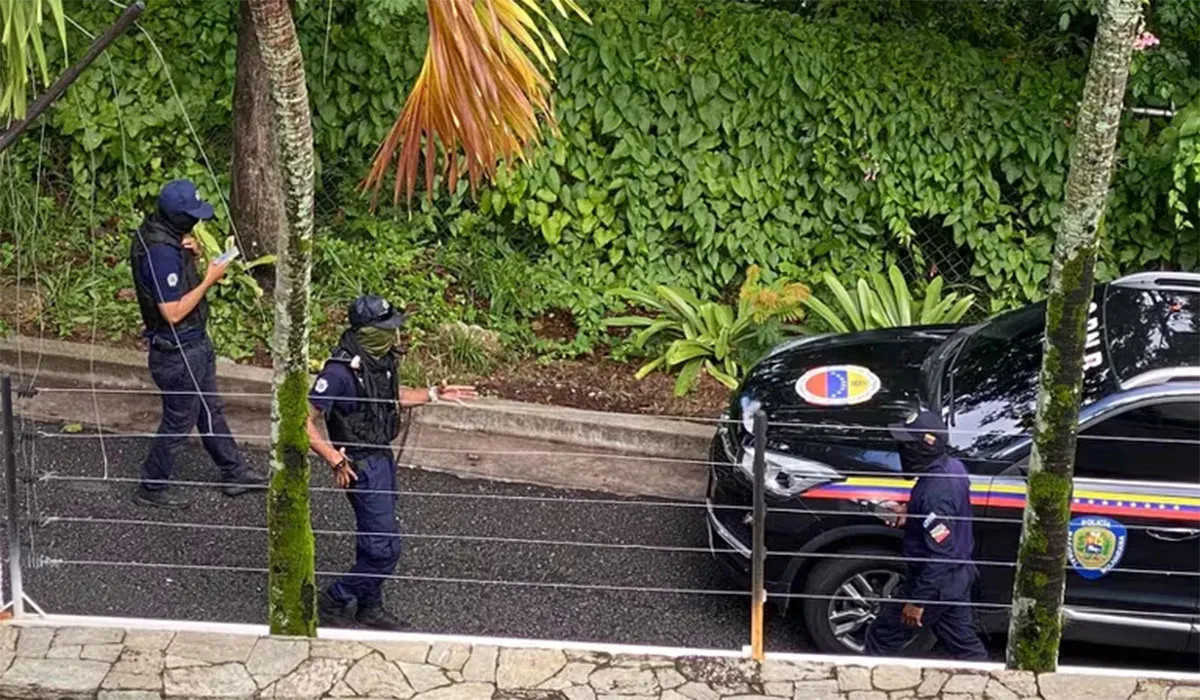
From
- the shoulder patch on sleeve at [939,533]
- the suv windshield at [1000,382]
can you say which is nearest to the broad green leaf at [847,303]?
the suv windshield at [1000,382]

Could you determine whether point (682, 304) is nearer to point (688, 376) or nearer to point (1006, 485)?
point (688, 376)

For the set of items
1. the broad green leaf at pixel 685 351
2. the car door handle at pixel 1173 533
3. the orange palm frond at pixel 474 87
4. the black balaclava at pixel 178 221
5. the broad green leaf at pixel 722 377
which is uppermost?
the orange palm frond at pixel 474 87

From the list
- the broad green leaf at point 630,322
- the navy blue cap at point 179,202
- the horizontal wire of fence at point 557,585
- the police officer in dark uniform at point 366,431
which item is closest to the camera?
the horizontal wire of fence at point 557,585

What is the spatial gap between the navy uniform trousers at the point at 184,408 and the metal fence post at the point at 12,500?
1.48m

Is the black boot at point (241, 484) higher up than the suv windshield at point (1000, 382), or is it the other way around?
the suv windshield at point (1000, 382)

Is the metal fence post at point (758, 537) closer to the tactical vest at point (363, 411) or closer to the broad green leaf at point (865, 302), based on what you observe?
the tactical vest at point (363, 411)

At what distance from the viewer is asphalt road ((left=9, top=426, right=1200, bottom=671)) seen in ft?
22.6

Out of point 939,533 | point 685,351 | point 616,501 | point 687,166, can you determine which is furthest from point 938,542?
point 687,166

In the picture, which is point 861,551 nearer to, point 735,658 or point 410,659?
point 735,658

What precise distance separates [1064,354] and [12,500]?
13.9 ft

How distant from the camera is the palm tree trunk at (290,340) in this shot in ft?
18.0

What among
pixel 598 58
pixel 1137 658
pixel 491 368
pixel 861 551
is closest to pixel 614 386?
pixel 491 368

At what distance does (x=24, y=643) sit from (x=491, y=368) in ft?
12.5

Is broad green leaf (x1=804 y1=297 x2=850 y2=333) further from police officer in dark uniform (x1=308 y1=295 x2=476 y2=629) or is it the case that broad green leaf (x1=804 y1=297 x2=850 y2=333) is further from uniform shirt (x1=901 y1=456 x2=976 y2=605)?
police officer in dark uniform (x1=308 y1=295 x2=476 y2=629)
